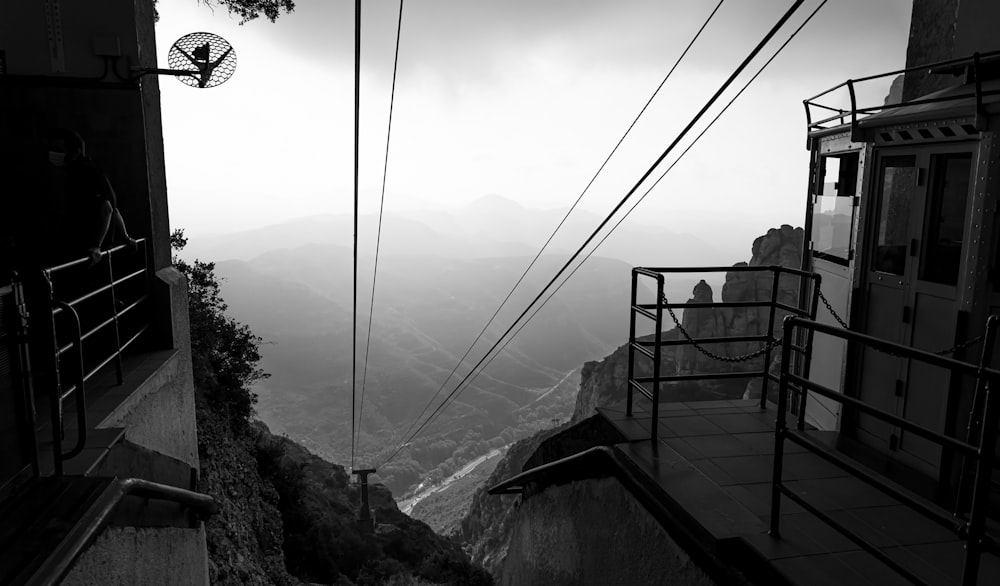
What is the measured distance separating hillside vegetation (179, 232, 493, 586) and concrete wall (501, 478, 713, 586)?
11.3ft

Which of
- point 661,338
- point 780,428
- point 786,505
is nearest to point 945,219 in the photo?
point 661,338

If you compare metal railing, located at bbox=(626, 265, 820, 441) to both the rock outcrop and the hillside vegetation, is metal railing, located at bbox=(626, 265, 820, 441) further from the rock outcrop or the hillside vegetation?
the rock outcrop

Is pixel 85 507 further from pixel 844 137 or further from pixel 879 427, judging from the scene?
pixel 844 137

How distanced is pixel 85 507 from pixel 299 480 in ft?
46.5

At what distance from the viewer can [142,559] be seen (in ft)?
11.4

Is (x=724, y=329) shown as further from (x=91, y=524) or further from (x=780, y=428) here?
(x=91, y=524)

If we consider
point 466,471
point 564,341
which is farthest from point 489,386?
point 564,341

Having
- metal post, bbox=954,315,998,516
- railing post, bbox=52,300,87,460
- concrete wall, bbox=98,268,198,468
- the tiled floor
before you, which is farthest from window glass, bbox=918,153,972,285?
concrete wall, bbox=98,268,198,468

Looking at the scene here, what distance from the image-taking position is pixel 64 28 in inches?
221

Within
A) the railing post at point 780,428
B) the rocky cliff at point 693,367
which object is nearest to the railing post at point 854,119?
the railing post at point 780,428

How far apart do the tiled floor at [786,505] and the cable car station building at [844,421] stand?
0.02 m

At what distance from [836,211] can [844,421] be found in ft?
7.24

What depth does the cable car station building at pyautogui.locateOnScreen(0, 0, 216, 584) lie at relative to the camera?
137 inches

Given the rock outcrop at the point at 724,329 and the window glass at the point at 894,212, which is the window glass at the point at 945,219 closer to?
the window glass at the point at 894,212
